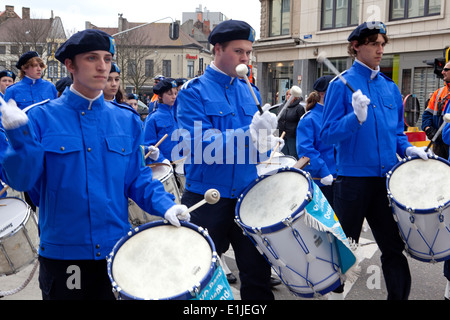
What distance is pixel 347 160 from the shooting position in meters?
3.70

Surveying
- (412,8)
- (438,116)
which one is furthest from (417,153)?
(412,8)

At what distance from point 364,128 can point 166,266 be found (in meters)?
2.06

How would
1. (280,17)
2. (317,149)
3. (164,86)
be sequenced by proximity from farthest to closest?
(280,17)
(164,86)
(317,149)

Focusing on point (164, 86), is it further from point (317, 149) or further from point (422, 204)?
point (422, 204)

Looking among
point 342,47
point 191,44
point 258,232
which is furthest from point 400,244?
point 191,44

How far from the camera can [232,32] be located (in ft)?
10.4

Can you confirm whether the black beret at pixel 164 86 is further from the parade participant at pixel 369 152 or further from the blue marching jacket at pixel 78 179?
the blue marching jacket at pixel 78 179

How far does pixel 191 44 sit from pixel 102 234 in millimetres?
59849

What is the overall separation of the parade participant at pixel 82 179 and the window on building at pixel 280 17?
2497 centimetres

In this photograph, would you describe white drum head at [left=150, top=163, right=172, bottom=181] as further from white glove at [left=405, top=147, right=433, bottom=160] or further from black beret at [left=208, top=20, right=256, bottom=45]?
white glove at [left=405, top=147, right=433, bottom=160]

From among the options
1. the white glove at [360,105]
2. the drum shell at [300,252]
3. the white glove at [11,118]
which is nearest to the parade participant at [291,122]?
the white glove at [360,105]

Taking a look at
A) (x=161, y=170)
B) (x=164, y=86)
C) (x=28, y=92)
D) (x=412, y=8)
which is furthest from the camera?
(x=412, y=8)

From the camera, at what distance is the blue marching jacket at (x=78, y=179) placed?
7.66 ft
